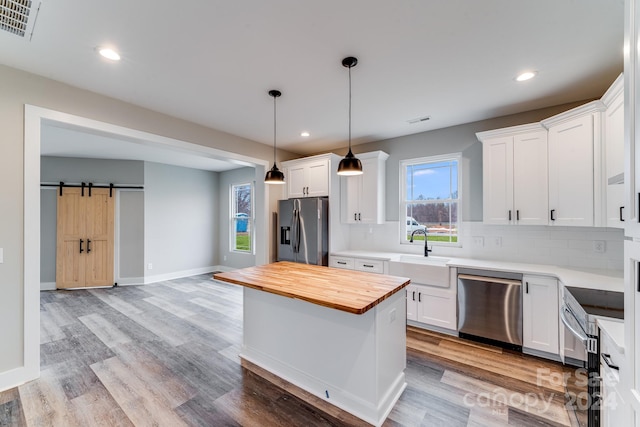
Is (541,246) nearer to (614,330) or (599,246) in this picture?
(599,246)

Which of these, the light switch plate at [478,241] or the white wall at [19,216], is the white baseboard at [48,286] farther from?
the light switch plate at [478,241]

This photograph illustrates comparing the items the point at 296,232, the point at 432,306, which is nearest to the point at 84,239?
the point at 296,232

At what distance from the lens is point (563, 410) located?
1965mm

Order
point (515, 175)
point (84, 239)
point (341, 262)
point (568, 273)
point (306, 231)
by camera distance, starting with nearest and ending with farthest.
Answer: point (568, 273)
point (515, 175)
point (341, 262)
point (306, 231)
point (84, 239)

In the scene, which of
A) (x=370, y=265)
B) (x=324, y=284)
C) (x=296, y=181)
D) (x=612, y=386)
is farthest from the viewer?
(x=296, y=181)

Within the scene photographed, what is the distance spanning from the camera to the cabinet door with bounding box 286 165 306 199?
4508mm

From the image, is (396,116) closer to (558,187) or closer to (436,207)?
(436,207)

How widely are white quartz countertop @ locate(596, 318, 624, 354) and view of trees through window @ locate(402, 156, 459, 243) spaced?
A: 2.34 metres

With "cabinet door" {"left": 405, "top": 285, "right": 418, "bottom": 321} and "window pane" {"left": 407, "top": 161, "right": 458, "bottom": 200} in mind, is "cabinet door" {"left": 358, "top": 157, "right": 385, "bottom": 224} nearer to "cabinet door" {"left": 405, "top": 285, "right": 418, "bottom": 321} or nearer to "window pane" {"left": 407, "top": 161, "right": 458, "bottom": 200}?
"window pane" {"left": 407, "top": 161, "right": 458, "bottom": 200}

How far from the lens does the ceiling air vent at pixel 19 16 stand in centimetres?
160

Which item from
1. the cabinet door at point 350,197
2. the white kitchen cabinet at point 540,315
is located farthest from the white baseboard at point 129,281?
the white kitchen cabinet at point 540,315

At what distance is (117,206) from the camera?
5734 millimetres

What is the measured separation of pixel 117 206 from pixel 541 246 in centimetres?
760

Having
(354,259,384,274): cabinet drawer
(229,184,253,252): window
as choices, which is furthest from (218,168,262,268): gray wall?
(354,259,384,274): cabinet drawer
